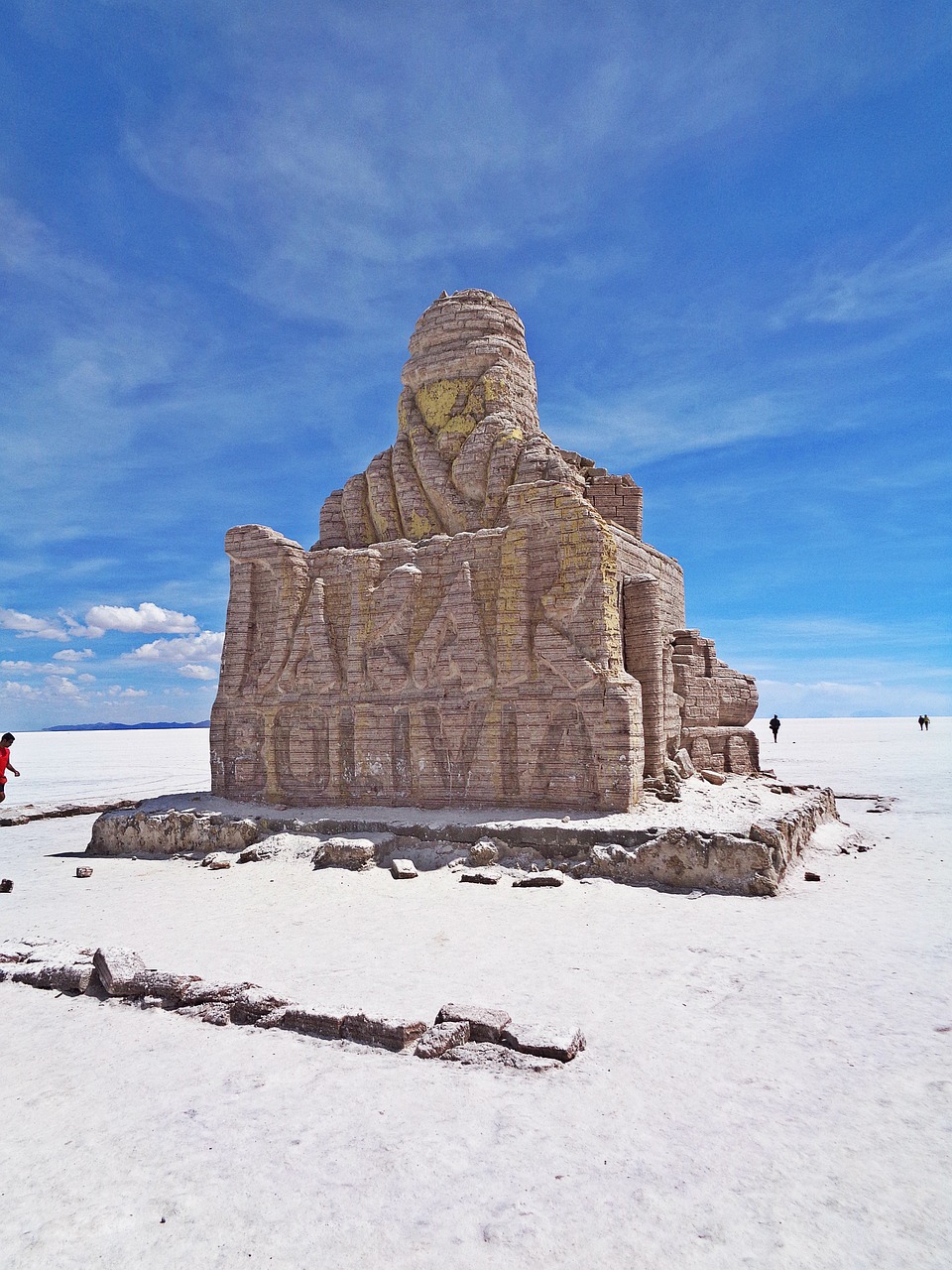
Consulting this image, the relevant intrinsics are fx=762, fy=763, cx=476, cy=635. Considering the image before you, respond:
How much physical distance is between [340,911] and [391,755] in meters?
3.83

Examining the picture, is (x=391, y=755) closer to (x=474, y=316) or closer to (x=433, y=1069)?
(x=433, y=1069)

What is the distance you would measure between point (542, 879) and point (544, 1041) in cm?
448

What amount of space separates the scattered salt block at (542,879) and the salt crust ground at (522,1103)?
618mm

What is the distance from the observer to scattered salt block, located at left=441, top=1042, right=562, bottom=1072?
5.41 meters

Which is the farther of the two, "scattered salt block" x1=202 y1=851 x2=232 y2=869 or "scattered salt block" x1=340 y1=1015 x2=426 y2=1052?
"scattered salt block" x1=202 y1=851 x2=232 y2=869

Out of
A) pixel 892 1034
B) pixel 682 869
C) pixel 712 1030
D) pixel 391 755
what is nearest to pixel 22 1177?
pixel 712 1030

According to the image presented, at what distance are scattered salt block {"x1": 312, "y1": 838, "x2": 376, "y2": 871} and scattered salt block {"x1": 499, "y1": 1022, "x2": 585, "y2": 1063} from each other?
19.5 feet

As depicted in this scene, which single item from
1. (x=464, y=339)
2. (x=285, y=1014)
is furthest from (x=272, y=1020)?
(x=464, y=339)

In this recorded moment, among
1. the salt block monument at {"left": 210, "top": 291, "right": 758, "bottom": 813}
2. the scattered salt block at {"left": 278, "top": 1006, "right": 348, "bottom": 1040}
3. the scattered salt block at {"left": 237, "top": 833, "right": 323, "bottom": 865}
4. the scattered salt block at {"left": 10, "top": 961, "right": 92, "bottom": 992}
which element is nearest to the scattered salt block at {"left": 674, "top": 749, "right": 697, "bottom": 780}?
the salt block monument at {"left": 210, "top": 291, "right": 758, "bottom": 813}

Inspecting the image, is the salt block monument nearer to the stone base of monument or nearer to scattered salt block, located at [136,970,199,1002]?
the stone base of monument

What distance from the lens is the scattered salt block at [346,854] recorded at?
11422 millimetres

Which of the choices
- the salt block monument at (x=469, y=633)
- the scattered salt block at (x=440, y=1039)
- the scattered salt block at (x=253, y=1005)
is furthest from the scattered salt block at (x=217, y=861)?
the scattered salt block at (x=440, y=1039)

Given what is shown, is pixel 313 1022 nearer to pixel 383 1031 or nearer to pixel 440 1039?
pixel 383 1031

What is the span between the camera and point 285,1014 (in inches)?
246
